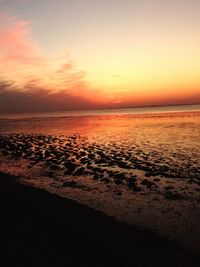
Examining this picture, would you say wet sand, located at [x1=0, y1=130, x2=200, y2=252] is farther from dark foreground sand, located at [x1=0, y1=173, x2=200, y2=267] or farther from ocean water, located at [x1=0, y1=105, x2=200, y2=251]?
dark foreground sand, located at [x1=0, y1=173, x2=200, y2=267]

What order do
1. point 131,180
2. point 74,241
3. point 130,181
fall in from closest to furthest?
1. point 74,241
2. point 130,181
3. point 131,180

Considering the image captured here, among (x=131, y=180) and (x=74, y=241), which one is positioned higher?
(x=74, y=241)

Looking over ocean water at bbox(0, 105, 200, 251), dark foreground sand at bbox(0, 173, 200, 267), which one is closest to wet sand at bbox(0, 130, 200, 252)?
ocean water at bbox(0, 105, 200, 251)

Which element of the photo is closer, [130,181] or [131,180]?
[130,181]

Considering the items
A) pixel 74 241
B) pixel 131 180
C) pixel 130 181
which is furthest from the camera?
pixel 131 180

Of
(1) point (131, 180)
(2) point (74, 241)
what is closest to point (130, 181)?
(1) point (131, 180)

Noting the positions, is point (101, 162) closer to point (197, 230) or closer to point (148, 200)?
point (148, 200)

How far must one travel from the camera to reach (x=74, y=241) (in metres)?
8.48

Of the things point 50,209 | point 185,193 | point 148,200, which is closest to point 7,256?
point 50,209

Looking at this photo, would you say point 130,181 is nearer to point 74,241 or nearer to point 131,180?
point 131,180

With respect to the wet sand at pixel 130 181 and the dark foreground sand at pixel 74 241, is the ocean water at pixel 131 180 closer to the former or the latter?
the wet sand at pixel 130 181

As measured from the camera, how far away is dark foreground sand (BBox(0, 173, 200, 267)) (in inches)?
291

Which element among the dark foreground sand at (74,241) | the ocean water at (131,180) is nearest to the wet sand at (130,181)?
the ocean water at (131,180)

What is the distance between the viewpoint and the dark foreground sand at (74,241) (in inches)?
291
